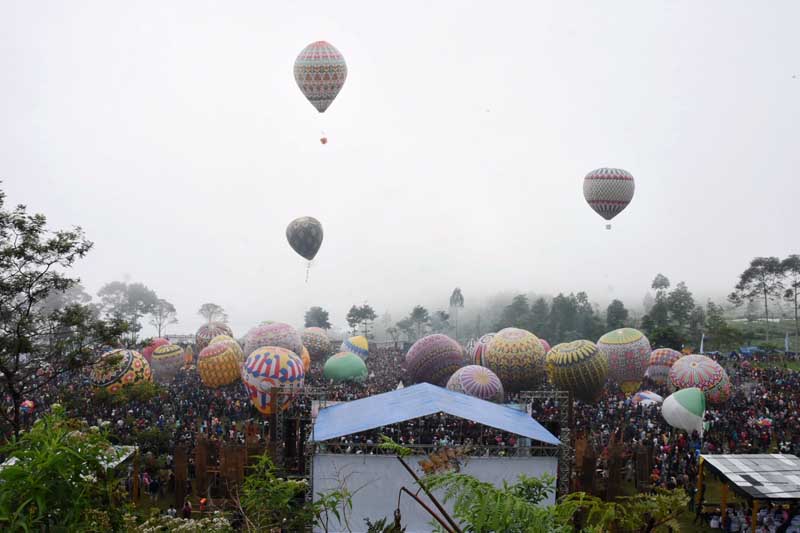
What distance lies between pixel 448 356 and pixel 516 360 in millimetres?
3047

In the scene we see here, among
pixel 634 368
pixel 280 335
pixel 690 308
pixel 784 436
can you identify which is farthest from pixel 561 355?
pixel 690 308

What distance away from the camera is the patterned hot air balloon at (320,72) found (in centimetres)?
3072

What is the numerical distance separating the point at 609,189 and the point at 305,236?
1661cm

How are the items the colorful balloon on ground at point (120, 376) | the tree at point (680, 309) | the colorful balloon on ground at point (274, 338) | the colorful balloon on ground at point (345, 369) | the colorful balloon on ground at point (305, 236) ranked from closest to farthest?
1. the colorful balloon on ground at point (120, 376)
2. the colorful balloon on ground at point (274, 338)
3. the colorful balloon on ground at point (345, 369)
4. the colorful balloon on ground at point (305, 236)
5. the tree at point (680, 309)

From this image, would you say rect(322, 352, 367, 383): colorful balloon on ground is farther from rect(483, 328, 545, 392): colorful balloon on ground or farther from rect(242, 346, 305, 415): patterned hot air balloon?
rect(242, 346, 305, 415): patterned hot air balloon

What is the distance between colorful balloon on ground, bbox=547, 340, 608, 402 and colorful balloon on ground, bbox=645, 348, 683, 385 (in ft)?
23.1

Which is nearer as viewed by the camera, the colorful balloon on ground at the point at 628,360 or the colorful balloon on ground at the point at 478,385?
the colorful balloon on ground at the point at 478,385

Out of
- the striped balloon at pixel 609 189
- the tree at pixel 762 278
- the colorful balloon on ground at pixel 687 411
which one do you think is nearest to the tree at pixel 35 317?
the colorful balloon on ground at pixel 687 411

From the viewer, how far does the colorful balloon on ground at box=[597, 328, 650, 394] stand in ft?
94.9

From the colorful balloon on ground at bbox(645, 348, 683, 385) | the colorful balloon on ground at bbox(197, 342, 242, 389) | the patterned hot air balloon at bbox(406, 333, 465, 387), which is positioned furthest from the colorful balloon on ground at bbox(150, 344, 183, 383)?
the colorful balloon on ground at bbox(645, 348, 683, 385)

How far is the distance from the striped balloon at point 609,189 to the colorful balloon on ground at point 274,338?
51.7 feet

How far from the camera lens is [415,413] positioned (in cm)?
1320

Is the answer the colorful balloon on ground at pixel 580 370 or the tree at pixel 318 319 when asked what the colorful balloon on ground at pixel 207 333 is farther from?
Answer: the tree at pixel 318 319

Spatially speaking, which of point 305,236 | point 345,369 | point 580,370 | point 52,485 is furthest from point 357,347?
point 52,485
